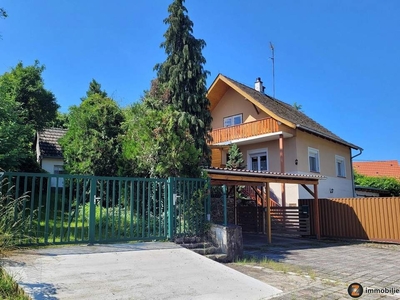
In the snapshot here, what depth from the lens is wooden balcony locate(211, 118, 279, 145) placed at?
58.7 ft

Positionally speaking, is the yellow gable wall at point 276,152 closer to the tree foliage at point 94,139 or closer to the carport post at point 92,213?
the tree foliage at point 94,139

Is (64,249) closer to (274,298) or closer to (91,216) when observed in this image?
(91,216)

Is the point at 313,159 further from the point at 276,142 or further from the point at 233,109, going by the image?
the point at 233,109

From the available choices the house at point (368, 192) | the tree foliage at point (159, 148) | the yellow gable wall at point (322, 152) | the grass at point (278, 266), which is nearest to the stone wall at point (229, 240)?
the grass at point (278, 266)

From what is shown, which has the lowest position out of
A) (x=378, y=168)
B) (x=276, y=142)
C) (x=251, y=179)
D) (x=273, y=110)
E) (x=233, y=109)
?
(x=251, y=179)

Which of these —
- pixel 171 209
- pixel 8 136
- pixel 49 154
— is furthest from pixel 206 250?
pixel 49 154

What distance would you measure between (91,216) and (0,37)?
4.11 m

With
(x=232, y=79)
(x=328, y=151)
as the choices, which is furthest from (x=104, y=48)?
(x=328, y=151)

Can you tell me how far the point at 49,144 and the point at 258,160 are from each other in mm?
12852

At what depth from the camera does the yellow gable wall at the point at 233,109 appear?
2031 cm

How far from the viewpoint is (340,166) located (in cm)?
2131

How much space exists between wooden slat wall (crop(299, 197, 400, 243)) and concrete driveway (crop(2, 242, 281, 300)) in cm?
955

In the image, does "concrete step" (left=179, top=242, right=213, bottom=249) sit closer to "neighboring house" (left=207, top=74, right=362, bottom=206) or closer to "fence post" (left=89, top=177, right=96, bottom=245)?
"fence post" (left=89, top=177, right=96, bottom=245)

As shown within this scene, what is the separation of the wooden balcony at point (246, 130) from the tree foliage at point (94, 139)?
29.6ft
